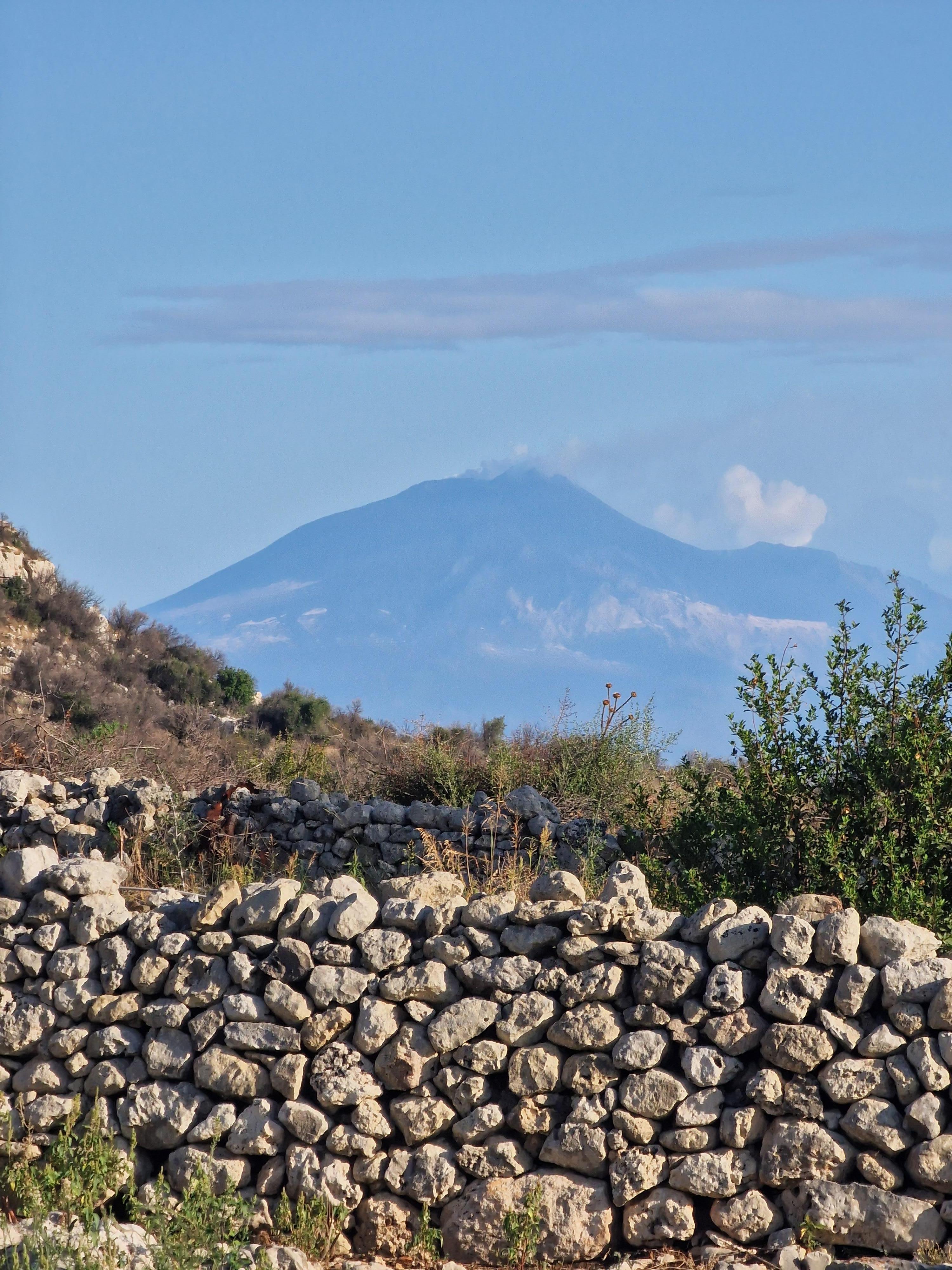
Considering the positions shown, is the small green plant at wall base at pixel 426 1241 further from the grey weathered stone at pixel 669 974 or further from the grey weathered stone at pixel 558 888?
the grey weathered stone at pixel 558 888

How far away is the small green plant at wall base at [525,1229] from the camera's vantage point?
220 inches

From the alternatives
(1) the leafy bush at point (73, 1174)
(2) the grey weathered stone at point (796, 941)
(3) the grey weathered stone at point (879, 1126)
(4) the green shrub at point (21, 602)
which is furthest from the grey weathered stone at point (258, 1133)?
(4) the green shrub at point (21, 602)

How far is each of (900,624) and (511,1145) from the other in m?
3.76

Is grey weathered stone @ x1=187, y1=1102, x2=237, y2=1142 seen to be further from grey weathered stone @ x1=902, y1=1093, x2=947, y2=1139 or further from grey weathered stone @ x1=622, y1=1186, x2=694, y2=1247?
grey weathered stone @ x1=902, y1=1093, x2=947, y2=1139

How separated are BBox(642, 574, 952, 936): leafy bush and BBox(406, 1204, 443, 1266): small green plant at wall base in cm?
245

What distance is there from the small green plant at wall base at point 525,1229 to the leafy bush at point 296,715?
61.5 feet

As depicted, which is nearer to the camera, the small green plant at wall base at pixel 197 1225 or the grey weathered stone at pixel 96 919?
the small green plant at wall base at pixel 197 1225

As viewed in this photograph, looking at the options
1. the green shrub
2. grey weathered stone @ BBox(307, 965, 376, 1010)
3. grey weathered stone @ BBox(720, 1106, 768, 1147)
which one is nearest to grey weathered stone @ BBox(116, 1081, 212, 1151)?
grey weathered stone @ BBox(307, 965, 376, 1010)

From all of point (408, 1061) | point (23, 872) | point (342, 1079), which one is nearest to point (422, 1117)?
point (408, 1061)

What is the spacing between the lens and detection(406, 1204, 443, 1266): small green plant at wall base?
5.70 meters

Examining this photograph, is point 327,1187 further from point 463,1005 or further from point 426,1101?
point 463,1005

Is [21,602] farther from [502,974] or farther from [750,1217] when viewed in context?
[750,1217]

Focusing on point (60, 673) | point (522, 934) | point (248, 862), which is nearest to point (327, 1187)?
point (522, 934)

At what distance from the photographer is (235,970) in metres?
6.30
